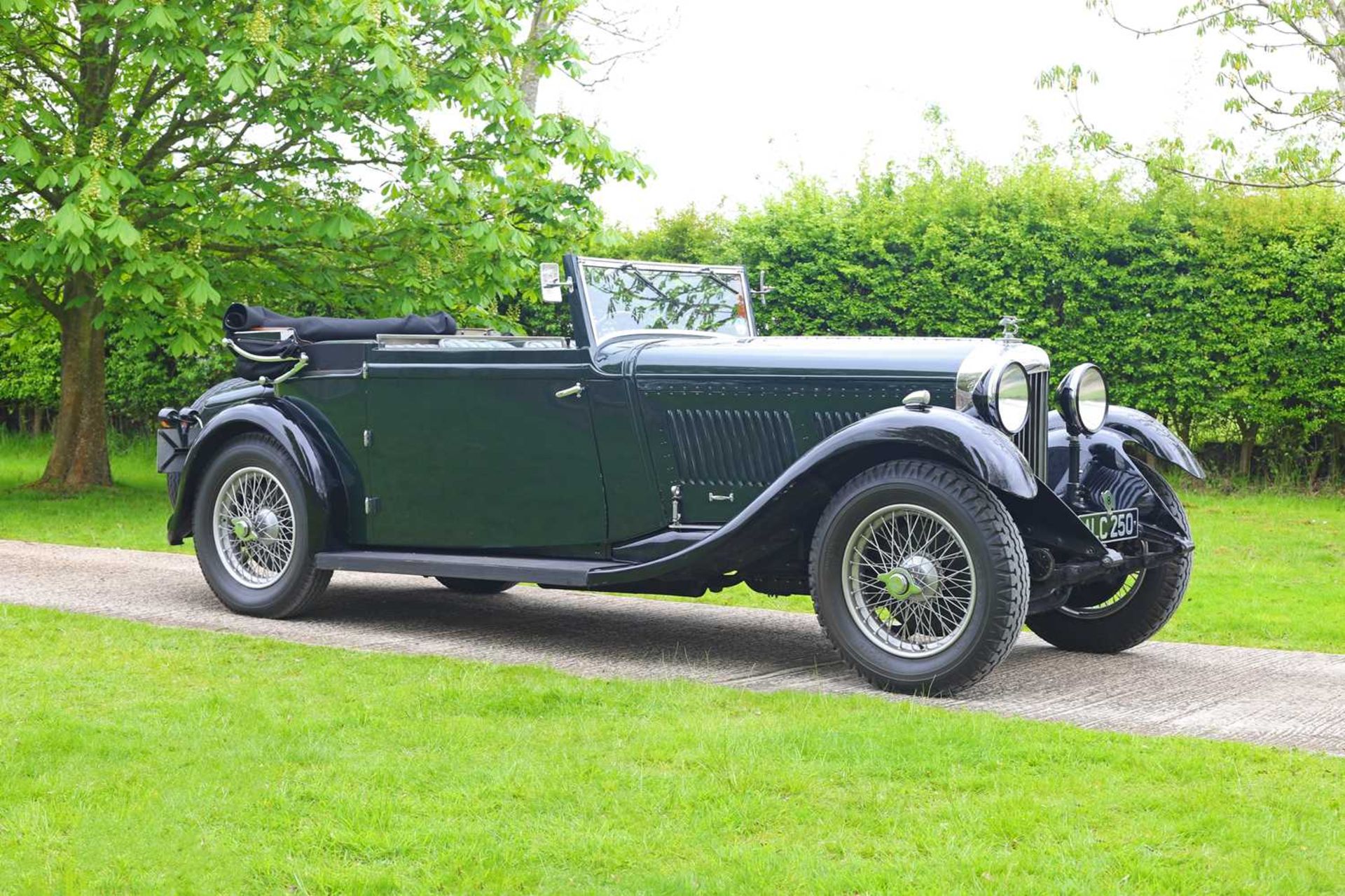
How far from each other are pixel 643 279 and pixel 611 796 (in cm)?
354

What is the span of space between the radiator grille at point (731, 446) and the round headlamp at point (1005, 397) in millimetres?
824

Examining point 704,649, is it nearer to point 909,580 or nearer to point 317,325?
point 909,580

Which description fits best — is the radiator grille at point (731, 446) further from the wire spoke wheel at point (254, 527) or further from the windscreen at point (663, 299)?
the wire spoke wheel at point (254, 527)

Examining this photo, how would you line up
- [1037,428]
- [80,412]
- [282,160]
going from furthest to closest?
[80,412], [282,160], [1037,428]

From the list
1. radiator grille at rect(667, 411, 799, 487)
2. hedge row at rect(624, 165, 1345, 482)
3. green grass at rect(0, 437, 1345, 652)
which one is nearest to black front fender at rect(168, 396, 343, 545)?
radiator grille at rect(667, 411, 799, 487)

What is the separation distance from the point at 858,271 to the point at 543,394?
8386mm

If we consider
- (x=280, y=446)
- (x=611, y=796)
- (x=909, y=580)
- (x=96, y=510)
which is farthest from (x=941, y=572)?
(x=96, y=510)

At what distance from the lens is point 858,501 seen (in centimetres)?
566

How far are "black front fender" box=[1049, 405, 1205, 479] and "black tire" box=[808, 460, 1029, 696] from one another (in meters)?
1.32

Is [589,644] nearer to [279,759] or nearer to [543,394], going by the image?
[543,394]

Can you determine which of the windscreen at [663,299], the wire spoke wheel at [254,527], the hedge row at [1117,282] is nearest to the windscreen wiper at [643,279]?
the windscreen at [663,299]

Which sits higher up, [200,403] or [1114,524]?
[200,403]

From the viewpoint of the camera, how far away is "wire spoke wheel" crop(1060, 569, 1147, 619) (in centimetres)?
660

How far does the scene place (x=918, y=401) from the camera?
5.69 meters
